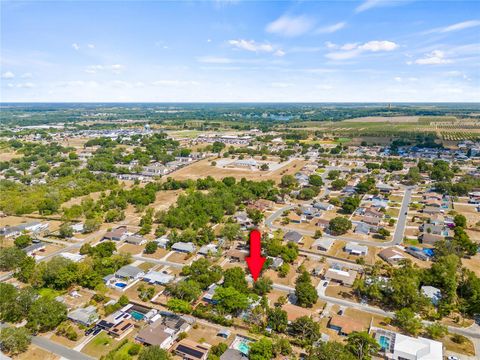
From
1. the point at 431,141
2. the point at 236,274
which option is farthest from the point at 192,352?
the point at 431,141

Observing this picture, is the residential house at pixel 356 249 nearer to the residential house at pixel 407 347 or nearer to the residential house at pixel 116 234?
the residential house at pixel 407 347

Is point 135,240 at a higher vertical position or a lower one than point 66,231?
lower

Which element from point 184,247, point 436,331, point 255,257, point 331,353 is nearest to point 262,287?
point 255,257

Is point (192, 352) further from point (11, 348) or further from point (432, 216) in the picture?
point (432, 216)

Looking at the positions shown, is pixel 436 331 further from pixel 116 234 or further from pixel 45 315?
pixel 116 234

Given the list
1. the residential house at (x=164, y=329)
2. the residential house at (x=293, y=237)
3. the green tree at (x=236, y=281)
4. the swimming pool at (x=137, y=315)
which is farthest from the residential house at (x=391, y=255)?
the swimming pool at (x=137, y=315)

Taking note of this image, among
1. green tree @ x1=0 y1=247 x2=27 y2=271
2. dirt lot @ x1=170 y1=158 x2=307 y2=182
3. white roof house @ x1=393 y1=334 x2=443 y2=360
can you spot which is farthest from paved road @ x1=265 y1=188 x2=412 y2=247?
green tree @ x1=0 y1=247 x2=27 y2=271

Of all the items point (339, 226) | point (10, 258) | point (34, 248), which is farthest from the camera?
point (339, 226)
